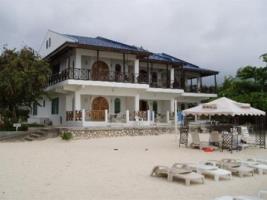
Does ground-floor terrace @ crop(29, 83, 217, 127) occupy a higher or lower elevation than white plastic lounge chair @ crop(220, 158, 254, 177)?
higher

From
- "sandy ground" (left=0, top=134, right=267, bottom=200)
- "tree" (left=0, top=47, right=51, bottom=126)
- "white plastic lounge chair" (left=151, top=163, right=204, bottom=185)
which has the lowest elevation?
"sandy ground" (left=0, top=134, right=267, bottom=200)

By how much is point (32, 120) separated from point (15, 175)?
23.3 meters

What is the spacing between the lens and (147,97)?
29297mm

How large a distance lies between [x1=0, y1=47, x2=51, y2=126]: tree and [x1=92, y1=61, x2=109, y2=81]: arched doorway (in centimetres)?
334

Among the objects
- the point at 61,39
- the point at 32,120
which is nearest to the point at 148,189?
the point at 61,39

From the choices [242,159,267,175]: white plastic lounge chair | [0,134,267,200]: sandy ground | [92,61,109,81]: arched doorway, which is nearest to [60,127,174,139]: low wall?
[92,61,109,81]: arched doorway

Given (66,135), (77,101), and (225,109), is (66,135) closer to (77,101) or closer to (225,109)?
(77,101)

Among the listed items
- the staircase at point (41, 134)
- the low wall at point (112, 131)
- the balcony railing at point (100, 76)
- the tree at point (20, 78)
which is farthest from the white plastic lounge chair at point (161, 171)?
the balcony railing at point (100, 76)

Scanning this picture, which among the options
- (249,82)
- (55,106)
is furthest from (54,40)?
(249,82)

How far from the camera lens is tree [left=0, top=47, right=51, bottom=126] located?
21406 millimetres

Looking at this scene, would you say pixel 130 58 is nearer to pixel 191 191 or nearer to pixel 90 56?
pixel 90 56

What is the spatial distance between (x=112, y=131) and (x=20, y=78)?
6.46 metres

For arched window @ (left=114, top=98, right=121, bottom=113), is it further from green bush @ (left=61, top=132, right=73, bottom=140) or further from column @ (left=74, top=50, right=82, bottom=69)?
green bush @ (left=61, top=132, right=73, bottom=140)

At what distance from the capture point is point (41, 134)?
21.6m
